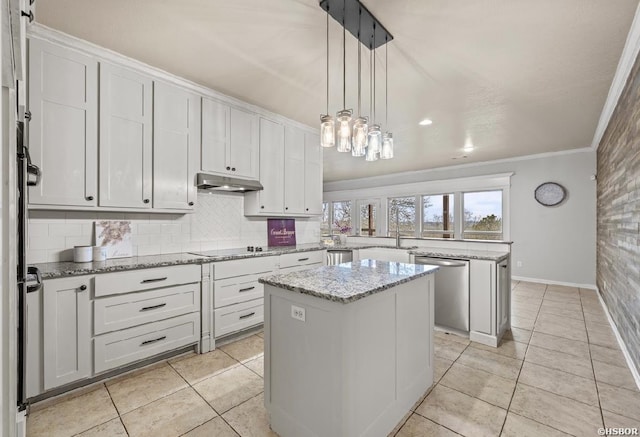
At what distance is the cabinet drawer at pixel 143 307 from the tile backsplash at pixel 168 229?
0.66m

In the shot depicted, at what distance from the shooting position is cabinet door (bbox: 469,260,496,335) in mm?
2955

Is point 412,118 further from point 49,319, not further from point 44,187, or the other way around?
point 49,319

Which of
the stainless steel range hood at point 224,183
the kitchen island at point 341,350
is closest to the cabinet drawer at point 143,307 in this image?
the stainless steel range hood at point 224,183

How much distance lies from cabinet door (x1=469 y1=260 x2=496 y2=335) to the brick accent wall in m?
0.97

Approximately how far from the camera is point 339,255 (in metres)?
4.09

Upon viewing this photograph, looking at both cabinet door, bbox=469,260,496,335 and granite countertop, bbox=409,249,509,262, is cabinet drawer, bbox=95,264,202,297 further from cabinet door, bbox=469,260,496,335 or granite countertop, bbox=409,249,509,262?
cabinet door, bbox=469,260,496,335

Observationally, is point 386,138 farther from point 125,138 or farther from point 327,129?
point 125,138

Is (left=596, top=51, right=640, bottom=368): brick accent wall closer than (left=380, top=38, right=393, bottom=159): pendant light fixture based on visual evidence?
No

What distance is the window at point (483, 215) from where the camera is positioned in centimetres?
654

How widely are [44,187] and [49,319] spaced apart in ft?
3.14

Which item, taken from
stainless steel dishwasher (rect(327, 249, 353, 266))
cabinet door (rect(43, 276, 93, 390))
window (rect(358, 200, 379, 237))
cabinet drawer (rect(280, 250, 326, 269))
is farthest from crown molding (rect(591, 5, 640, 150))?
window (rect(358, 200, 379, 237))

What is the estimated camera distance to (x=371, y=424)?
162cm

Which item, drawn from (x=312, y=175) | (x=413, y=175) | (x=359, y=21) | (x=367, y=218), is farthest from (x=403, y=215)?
(x=359, y=21)

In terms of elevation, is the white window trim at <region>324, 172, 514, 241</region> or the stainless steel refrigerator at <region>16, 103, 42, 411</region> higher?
the white window trim at <region>324, 172, 514, 241</region>
